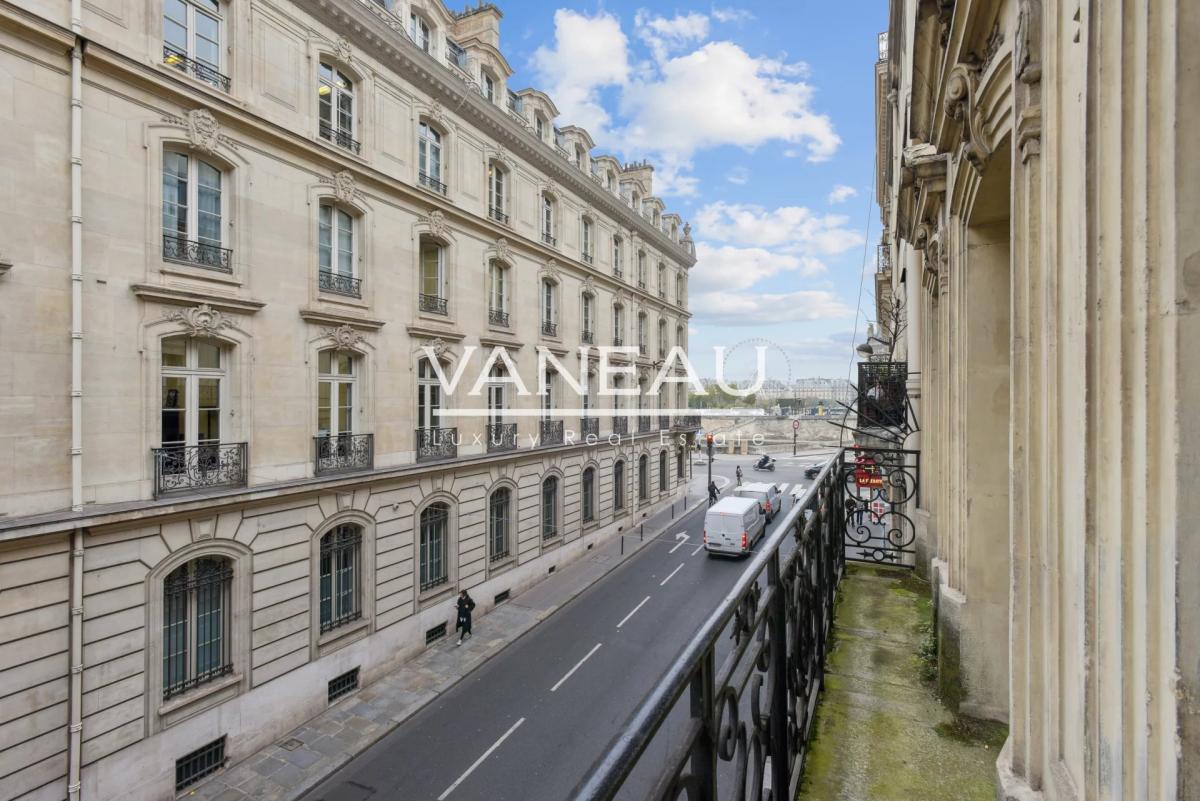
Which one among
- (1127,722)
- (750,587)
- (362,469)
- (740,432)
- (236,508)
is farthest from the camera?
(740,432)

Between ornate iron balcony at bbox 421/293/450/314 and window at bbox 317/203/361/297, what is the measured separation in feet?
8.03

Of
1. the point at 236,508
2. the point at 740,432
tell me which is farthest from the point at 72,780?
the point at 740,432

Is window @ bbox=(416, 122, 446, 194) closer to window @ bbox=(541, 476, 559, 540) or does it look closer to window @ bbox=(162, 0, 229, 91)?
window @ bbox=(162, 0, 229, 91)

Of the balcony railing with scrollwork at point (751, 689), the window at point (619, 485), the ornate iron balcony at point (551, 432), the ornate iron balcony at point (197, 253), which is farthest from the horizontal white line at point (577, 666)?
the window at point (619, 485)

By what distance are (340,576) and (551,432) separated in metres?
10.1

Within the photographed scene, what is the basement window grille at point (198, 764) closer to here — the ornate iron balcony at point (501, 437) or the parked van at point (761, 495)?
the ornate iron balcony at point (501, 437)

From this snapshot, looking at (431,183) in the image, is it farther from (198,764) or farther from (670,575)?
(670,575)

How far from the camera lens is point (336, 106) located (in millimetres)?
14359

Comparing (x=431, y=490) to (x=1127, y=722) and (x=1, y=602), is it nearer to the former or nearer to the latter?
(x=1, y=602)

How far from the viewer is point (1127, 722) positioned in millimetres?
1307

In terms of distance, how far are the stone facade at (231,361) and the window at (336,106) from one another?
0.11 meters

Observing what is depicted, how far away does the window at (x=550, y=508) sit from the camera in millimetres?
22719

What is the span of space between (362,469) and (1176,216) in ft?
50.0

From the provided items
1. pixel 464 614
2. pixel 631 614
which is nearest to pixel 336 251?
pixel 464 614
